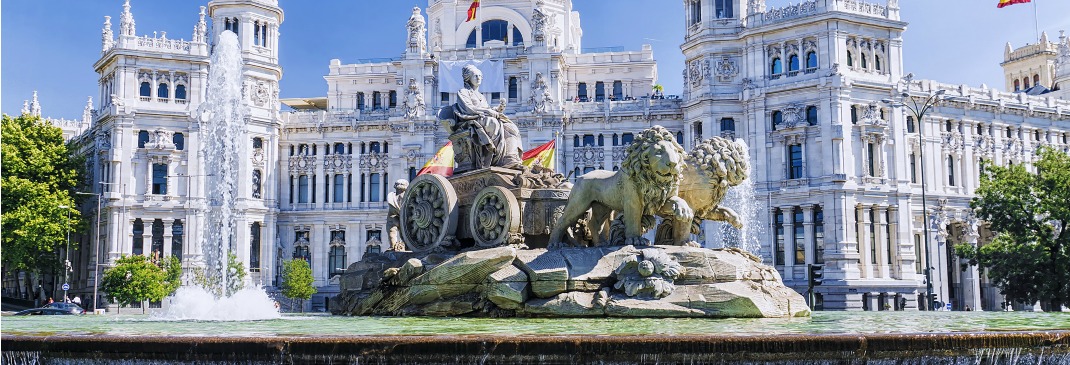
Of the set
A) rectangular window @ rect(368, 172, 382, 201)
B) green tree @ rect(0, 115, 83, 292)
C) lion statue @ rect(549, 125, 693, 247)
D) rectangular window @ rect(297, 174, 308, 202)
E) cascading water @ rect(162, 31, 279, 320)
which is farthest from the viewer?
rectangular window @ rect(297, 174, 308, 202)

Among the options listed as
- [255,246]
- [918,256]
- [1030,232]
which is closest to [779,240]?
[918,256]

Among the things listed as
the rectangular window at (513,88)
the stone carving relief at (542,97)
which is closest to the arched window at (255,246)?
the rectangular window at (513,88)

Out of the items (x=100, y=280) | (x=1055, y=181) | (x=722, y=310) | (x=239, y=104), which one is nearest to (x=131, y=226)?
(x=100, y=280)

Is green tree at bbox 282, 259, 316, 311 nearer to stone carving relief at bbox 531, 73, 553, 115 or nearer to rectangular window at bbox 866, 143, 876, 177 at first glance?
stone carving relief at bbox 531, 73, 553, 115

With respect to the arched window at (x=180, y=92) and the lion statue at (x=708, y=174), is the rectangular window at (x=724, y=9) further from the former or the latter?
the lion statue at (x=708, y=174)

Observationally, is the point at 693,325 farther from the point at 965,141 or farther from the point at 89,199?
the point at 89,199

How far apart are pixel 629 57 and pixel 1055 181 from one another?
34.9 m

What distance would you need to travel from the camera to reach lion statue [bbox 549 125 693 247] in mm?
15125

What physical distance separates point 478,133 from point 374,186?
188 ft

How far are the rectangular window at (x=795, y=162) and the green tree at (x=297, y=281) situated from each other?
30.6 m

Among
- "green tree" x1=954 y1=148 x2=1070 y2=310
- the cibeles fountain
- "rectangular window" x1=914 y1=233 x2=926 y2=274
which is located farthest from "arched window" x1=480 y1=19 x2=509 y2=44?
the cibeles fountain

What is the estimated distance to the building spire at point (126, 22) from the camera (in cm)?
6869

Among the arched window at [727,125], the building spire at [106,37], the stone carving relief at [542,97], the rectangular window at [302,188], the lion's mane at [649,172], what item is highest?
the building spire at [106,37]

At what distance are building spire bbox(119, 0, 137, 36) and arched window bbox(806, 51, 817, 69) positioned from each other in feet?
144
